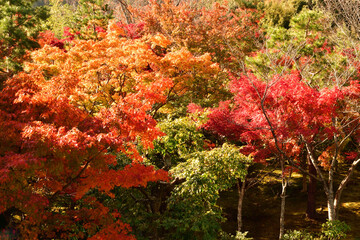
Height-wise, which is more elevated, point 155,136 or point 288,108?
point 155,136

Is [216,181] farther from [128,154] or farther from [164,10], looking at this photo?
[164,10]

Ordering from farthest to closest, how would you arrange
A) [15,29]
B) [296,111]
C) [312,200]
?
[312,200]
[15,29]
[296,111]

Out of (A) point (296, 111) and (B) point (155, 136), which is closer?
(B) point (155, 136)

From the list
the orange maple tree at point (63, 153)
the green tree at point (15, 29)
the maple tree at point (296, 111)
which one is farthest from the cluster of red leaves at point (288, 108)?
the green tree at point (15, 29)

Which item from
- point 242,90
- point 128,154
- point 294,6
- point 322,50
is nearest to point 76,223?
point 128,154

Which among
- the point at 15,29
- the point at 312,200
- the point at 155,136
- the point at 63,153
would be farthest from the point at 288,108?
the point at 15,29

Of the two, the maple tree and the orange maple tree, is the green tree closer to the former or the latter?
the orange maple tree

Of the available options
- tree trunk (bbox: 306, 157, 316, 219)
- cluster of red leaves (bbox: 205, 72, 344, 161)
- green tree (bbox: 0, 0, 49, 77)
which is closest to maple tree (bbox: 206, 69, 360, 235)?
cluster of red leaves (bbox: 205, 72, 344, 161)

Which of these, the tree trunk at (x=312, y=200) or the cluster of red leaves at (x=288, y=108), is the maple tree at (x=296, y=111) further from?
the tree trunk at (x=312, y=200)

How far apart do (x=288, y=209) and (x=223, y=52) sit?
10384 millimetres

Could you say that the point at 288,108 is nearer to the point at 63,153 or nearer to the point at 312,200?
the point at 312,200

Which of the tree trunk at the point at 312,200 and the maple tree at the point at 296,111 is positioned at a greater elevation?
the maple tree at the point at 296,111

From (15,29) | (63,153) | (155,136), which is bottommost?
(155,136)

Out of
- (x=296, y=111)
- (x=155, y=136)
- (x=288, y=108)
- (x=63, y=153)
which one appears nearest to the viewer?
(x=63, y=153)
